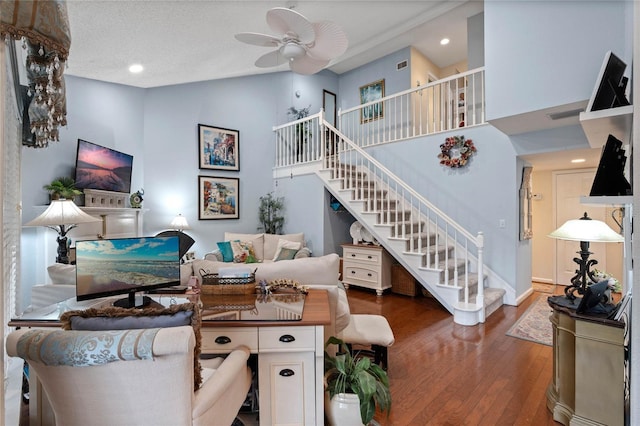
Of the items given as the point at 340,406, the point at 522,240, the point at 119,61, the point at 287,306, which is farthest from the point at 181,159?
the point at 522,240

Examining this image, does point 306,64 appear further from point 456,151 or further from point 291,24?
point 456,151

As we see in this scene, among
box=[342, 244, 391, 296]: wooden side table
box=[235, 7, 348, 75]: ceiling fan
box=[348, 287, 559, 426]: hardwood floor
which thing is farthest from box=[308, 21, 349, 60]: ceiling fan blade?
box=[342, 244, 391, 296]: wooden side table

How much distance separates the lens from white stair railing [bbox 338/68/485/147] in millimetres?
5426

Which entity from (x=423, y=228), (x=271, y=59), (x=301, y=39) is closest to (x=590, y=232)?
(x=301, y=39)

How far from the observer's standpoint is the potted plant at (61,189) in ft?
12.1

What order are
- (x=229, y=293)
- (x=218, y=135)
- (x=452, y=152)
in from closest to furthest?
1. (x=229, y=293)
2. (x=452, y=152)
3. (x=218, y=135)

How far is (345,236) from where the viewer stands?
20.4 ft

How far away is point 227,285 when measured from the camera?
2074mm

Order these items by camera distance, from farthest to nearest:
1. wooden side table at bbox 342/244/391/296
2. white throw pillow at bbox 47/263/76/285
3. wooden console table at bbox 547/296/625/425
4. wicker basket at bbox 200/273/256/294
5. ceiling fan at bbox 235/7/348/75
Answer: wooden side table at bbox 342/244/391/296 < ceiling fan at bbox 235/7/348/75 < white throw pillow at bbox 47/263/76/285 < wicker basket at bbox 200/273/256/294 < wooden console table at bbox 547/296/625/425

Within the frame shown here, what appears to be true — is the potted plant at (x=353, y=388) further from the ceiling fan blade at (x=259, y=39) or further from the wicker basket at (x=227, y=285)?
the ceiling fan blade at (x=259, y=39)

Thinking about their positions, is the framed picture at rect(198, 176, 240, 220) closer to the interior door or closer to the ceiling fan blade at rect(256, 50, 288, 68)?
the ceiling fan blade at rect(256, 50, 288, 68)

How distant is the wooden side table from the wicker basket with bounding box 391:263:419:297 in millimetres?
88

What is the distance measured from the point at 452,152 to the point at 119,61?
15.9 feet

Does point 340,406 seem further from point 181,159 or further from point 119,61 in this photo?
point 181,159
